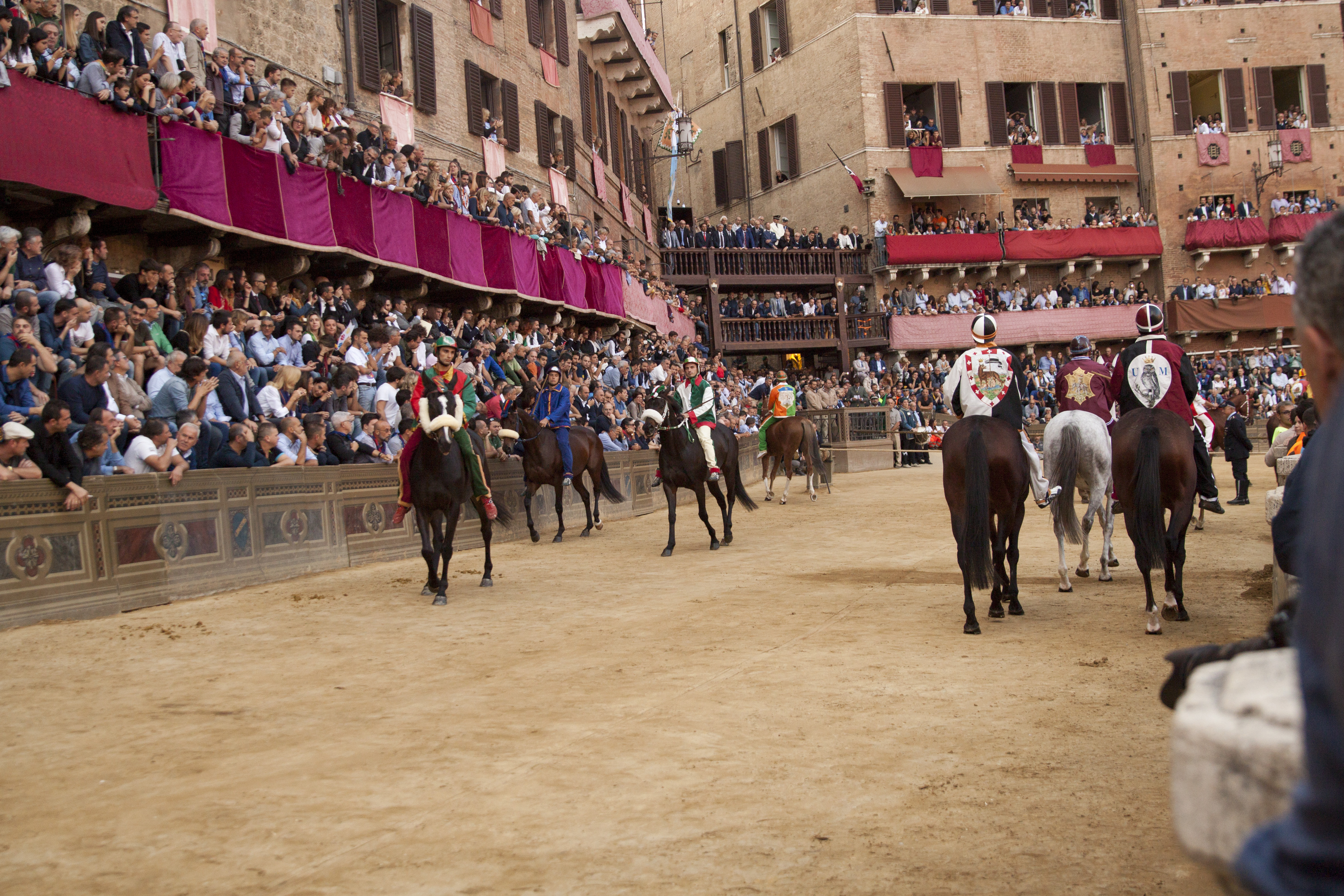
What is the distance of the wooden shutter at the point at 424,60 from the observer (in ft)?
83.5

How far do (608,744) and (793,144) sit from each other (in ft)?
152

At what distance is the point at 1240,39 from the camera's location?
46.8m

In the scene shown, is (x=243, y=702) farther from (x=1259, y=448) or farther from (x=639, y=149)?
(x=639, y=149)

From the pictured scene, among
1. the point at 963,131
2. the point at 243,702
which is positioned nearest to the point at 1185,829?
the point at 243,702

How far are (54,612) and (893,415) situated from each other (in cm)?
2715

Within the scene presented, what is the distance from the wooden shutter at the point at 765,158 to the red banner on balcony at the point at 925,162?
24.4ft

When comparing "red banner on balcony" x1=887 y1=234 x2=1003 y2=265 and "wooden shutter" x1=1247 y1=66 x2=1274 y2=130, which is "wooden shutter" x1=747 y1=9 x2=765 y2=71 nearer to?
"red banner on balcony" x1=887 y1=234 x2=1003 y2=265

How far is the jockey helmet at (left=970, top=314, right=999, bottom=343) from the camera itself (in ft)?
30.1

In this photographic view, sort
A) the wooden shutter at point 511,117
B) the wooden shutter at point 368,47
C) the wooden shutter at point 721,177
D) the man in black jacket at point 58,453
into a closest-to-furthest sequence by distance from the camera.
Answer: the man in black jacket at point 58,453 < the wooden shutter at point 368,47 < the wooden shutter at point 511,117 < the wooden shutter at point 721,177

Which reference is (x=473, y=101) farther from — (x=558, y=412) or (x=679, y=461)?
(x=679, y=461)

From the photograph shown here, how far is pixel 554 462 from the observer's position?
54.5 ft

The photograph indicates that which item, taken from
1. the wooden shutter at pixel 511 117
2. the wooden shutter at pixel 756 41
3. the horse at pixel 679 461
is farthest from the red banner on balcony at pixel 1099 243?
the horse at pixel 679 461

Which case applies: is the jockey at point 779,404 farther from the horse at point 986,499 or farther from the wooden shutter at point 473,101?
the horse at point 986,499

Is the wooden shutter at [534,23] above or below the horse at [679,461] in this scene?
above
